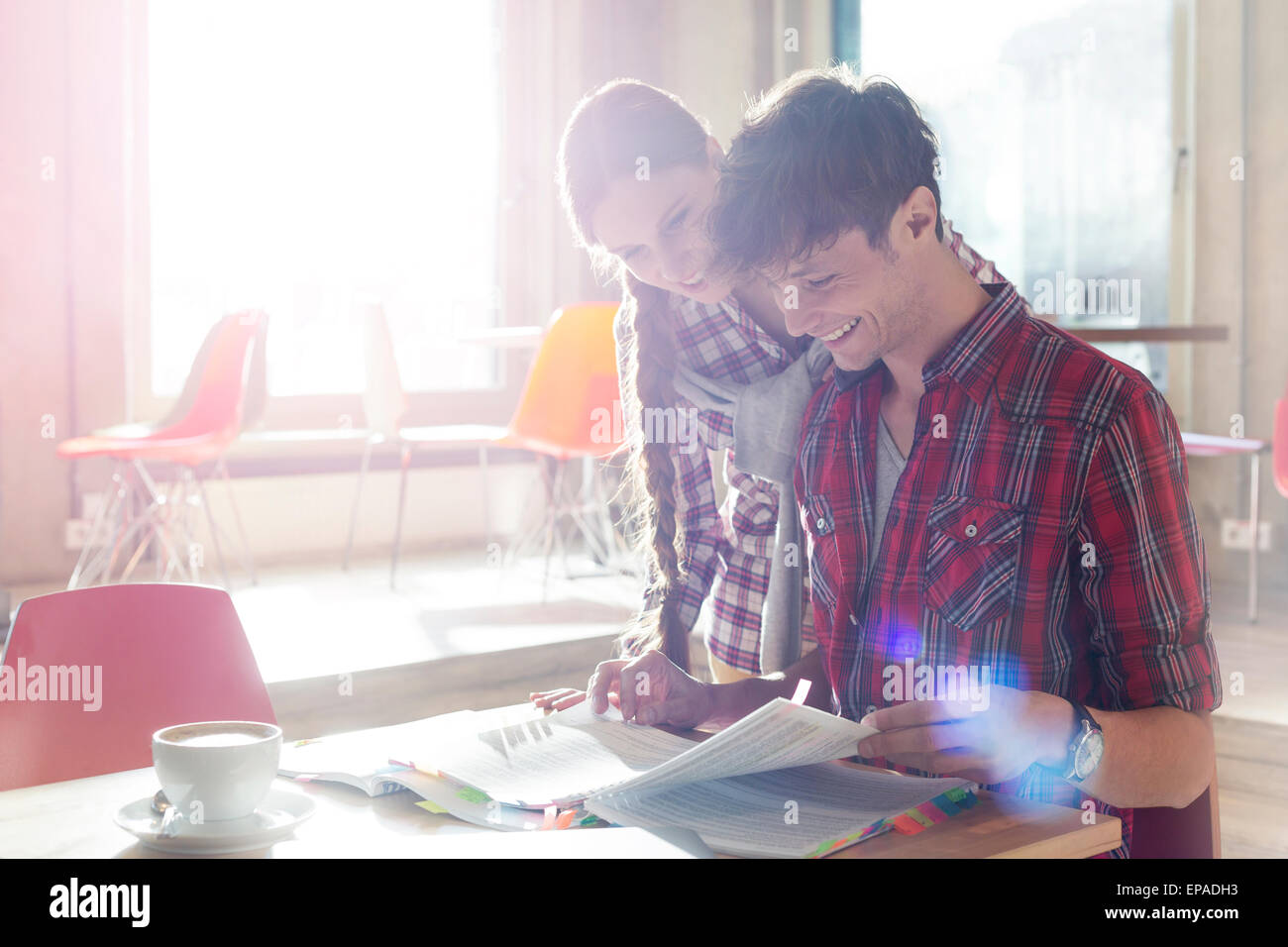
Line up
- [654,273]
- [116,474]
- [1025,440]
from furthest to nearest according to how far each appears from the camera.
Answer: [116,474] < [654,273] < [1025,440]

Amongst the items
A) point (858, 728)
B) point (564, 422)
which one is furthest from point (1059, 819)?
point (564, 422)

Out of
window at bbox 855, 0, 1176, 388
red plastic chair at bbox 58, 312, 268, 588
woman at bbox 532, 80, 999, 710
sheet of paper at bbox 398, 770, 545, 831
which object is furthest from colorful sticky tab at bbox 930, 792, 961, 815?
window at bbox 855, 0, 1176, 388

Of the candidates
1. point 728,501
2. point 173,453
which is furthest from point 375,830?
point 173,453

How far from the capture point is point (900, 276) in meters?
1.07

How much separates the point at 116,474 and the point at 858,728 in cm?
328

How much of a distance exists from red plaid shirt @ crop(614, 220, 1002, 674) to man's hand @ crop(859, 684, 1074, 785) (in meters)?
0.69

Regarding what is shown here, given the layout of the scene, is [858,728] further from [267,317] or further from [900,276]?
[267,317]

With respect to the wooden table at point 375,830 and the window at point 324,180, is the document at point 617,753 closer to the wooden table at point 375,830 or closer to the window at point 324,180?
the wooden table at point 375,830

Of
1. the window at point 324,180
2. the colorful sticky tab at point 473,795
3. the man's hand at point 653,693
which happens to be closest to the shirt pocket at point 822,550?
the man's hand at point 653,693

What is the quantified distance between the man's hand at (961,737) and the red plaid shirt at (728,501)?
689 mm

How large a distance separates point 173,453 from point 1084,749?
3.05 metres

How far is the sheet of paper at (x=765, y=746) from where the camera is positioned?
750 mm

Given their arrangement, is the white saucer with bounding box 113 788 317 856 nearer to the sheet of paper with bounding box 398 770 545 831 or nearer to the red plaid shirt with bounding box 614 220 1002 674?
the sheet of paper with bounding box 398 770 545 831

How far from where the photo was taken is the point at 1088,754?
0.86m
